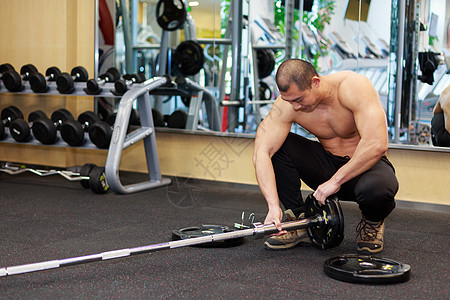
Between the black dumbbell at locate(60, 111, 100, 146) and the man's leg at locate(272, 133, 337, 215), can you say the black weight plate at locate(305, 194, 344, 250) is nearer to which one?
the man's leg at locate(272, 133, 337, 215)

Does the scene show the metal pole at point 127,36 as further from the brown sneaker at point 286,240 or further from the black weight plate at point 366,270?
the black weight plate at point 366,270

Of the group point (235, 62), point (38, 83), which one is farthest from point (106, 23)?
point (235, 62)

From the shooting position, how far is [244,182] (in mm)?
4117

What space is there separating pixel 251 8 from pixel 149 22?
2.86 feet

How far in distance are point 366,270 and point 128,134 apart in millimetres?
2248

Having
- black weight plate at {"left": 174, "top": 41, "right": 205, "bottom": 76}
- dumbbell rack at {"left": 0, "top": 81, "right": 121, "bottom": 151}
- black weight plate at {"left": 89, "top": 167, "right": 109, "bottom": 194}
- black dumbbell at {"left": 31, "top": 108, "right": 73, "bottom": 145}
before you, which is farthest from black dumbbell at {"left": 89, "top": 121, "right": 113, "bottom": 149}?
black weight plate at {"left": 174, "top": 41, "right": 205, "bottom": 76}

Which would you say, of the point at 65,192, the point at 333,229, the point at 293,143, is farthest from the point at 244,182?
the point at 333,229

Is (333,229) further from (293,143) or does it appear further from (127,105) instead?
(127,105)

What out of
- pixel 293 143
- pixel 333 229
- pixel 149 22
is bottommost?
pixel 333 229

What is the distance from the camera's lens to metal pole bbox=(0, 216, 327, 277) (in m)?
1.72

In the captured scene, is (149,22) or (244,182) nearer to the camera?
(244,182)

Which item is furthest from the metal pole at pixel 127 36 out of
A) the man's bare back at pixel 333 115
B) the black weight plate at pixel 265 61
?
the man's bare back at pixel 333 115

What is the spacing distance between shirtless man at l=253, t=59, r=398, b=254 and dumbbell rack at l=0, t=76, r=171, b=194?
1.44 meters

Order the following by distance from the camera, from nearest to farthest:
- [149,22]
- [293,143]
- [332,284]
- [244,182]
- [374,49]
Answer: [332,284] < [293,143] < [374,49] < [244,182] < [149,22]
